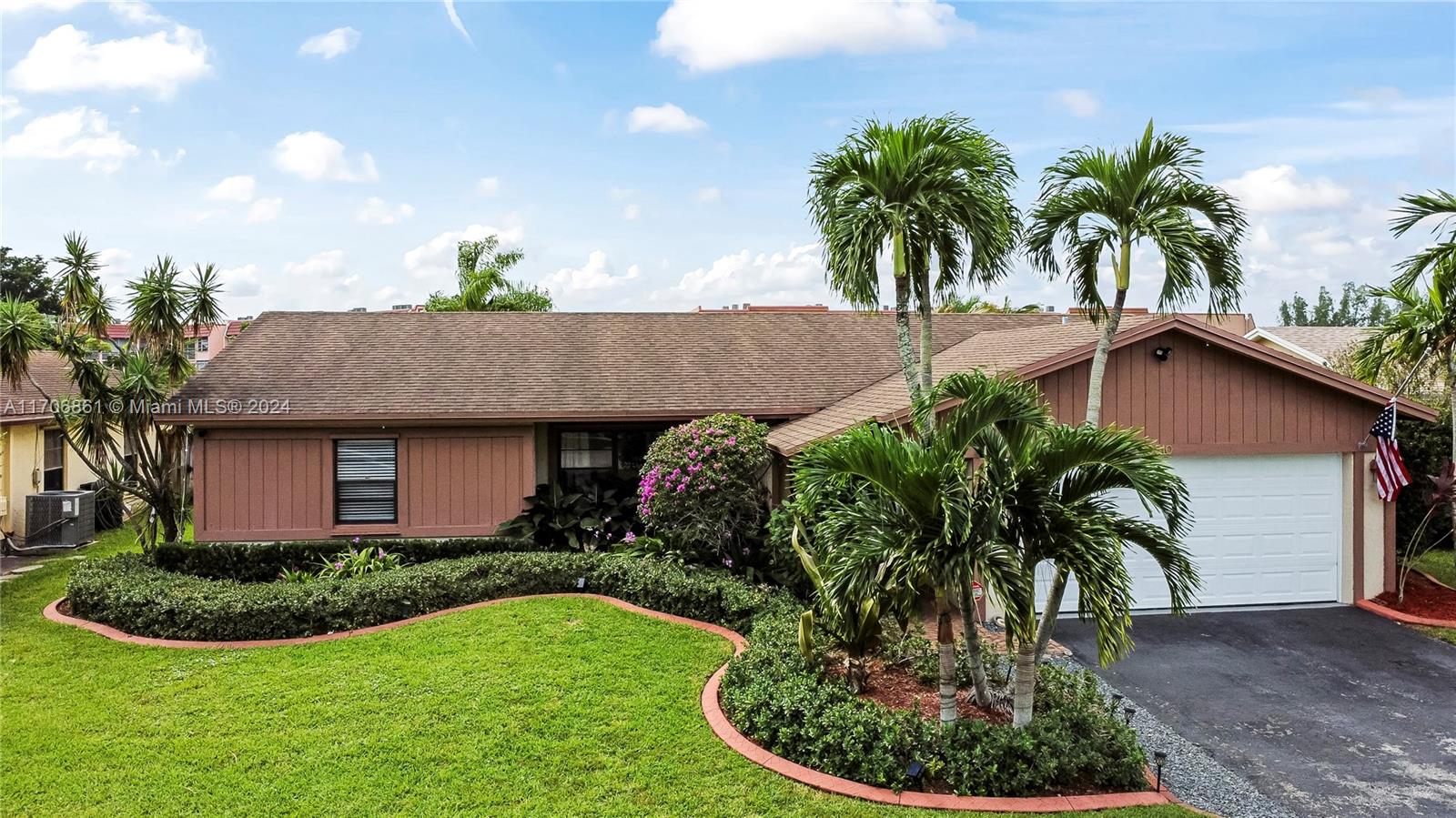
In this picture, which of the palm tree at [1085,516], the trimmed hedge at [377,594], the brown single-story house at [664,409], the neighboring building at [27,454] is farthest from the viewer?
the neighboring building at [27,454]

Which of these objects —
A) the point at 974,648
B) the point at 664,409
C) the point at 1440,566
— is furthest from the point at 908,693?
the point at 1440,566

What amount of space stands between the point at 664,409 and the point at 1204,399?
286 inches

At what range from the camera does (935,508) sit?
17.3 feet

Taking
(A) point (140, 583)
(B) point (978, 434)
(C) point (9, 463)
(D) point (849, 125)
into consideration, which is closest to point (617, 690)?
(B) point (978, 434)

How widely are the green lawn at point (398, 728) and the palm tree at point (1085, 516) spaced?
130cm

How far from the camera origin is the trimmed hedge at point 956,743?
17.5ft

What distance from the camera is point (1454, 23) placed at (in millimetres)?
10297

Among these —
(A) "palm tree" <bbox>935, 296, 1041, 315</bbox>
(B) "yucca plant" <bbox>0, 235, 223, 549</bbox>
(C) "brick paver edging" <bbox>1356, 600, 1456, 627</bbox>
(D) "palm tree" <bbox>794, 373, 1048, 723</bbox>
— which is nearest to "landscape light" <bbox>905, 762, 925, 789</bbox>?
(D) "palm tree" <bbox>794, 373, 1048, 723</bbox>

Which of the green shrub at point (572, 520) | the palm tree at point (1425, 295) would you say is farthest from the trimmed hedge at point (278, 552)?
the palm tree at point (1425, 295)

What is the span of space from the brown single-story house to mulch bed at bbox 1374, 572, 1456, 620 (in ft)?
0.94

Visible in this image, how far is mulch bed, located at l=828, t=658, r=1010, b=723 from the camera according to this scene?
6224 mm

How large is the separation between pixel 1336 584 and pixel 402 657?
11.1 metres

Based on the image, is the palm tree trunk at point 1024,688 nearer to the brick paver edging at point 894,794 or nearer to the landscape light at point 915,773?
the brick paver edging at point 894,794

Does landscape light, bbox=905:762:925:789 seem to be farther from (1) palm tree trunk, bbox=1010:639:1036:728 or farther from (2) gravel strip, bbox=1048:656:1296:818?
(2) gravel strip, bbox=1048:656:1296:818
